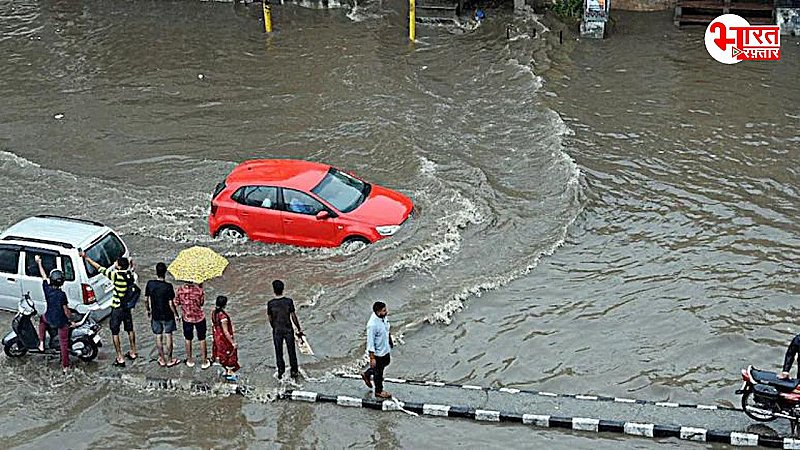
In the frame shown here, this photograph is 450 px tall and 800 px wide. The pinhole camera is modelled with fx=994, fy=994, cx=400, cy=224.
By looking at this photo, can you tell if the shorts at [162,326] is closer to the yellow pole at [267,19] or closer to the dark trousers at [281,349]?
the dark trousers at [281,349]

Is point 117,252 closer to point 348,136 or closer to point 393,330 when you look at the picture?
point 393,330

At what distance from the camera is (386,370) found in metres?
12.3

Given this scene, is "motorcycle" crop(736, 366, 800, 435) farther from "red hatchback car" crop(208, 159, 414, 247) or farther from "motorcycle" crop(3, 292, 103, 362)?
"motorcycle" crop(3, 292, 103, 362)

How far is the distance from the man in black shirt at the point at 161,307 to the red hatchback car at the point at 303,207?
11.4ft

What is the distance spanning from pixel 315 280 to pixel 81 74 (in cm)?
1226

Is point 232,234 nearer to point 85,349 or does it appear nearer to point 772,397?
point 85,349

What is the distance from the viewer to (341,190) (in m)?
15.7

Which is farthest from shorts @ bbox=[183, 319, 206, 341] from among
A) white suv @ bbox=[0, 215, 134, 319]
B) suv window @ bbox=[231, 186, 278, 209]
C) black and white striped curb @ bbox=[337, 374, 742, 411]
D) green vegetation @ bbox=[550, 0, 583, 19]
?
green vegetation @ bbox=[550, 0, 583, 19]

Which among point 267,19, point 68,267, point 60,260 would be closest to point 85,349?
point 68,267

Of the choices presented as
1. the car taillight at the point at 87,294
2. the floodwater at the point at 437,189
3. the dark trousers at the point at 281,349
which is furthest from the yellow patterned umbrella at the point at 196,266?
the car taillight at the point at 87,294

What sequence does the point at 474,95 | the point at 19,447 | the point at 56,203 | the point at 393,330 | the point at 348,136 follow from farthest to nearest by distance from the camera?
the point at 474,95, the point at 348,136, the point at 56,203, the point at 393,330, the point at 19,447

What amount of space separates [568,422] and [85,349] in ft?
19.8

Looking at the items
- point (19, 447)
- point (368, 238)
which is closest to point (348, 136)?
point (368, 238)

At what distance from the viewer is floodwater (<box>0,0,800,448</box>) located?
12.0 metres
